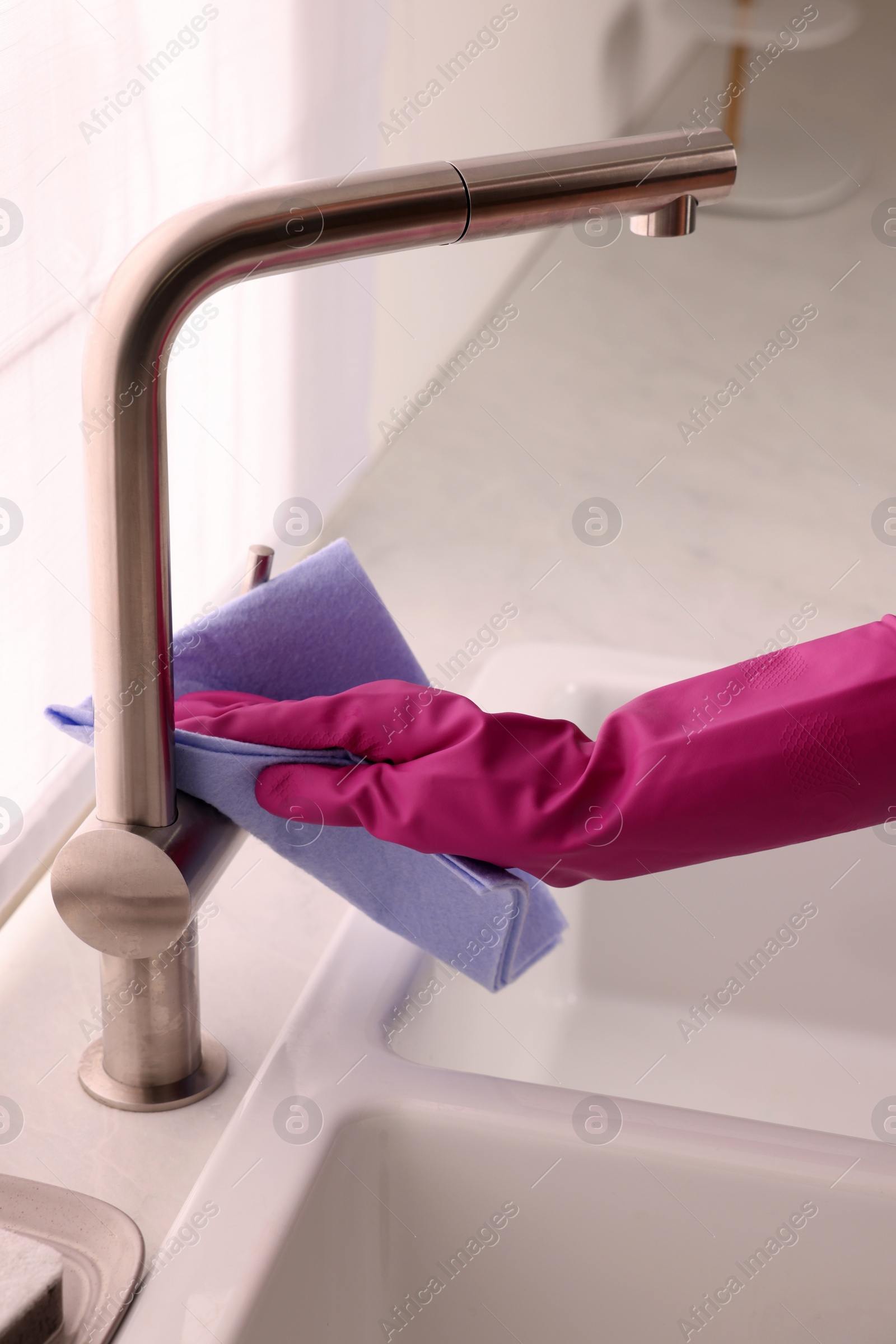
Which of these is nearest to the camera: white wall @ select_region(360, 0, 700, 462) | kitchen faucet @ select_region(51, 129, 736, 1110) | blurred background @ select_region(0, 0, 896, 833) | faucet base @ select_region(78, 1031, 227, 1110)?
kitchen faucet @ select_region(51, 129, 736, 1110)

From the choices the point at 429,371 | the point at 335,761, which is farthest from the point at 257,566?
the point at 429,371

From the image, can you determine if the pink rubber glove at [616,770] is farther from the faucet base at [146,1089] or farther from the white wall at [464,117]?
the white wall at [464,117]

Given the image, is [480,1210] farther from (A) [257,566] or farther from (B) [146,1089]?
(A) [257,566]

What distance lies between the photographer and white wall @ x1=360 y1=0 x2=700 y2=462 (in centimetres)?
A: 132

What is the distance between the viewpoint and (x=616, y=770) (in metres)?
0.47

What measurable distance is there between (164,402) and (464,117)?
4.00 ft

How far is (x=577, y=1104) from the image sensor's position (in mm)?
504

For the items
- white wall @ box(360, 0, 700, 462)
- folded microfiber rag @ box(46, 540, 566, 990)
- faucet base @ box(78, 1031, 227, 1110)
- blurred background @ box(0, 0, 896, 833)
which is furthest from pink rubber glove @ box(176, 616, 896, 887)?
white wall @ box(360, 0, 700, 462)

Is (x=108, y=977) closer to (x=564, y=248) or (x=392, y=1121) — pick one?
(x=392, y=1121)

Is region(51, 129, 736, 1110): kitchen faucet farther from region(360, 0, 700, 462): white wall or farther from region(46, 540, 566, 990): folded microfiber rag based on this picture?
region(360, 0, 700, 462): white wall

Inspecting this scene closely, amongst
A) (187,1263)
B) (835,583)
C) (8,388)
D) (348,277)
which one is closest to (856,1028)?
(835,583)

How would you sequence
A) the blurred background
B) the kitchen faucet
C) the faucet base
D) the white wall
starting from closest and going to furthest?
the kitchen faucet → the faucet base → the blurred background → the white wall

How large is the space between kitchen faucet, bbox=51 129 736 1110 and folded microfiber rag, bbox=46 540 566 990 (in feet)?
0.07

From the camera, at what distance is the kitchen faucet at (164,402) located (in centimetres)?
39
